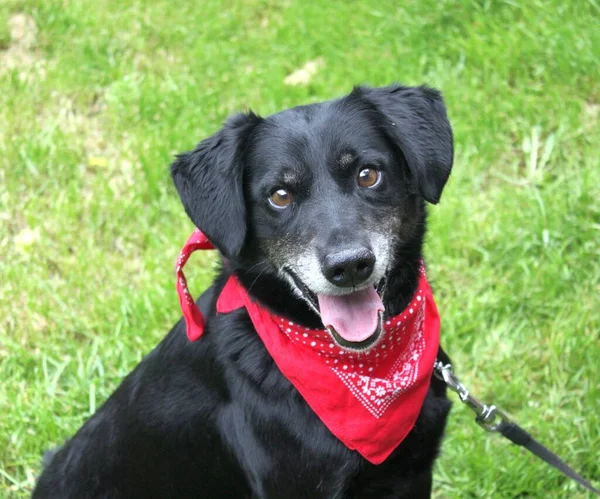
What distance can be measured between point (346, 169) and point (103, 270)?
2375 mm

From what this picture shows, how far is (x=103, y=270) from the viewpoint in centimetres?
491

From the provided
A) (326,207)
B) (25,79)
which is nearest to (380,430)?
(326,207)

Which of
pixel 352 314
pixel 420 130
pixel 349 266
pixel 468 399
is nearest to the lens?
pixel 349 266

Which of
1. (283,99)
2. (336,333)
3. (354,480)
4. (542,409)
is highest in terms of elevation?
(336,333)

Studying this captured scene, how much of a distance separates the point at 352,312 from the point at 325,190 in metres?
0.43

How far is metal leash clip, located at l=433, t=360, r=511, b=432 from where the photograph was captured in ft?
10.3

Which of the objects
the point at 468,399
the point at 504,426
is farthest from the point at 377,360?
the point at 504,426

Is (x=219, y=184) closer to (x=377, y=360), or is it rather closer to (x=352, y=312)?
(x=352, y=312)

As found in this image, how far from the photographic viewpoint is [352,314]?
291 centimetres

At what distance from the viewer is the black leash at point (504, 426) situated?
3.18 m

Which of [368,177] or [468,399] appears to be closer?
[368,177]

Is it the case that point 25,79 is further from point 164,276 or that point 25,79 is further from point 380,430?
point 380,430

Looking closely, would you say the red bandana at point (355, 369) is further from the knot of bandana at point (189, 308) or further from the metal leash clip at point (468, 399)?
the metal leash clip at point (468, 399)

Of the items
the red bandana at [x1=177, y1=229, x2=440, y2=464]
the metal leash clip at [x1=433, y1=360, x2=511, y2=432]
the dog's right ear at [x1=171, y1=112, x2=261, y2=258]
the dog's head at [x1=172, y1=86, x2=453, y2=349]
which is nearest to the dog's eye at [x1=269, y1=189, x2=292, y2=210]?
the dog's head at [x1=172, y1=86, x2=453, y2=349]
